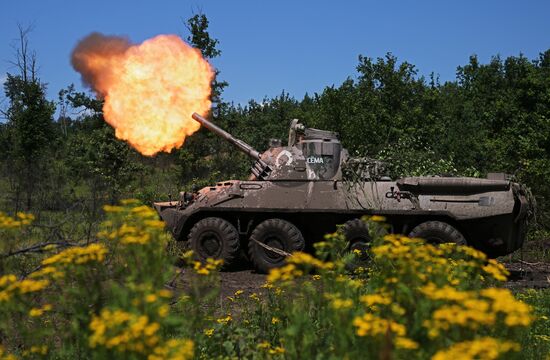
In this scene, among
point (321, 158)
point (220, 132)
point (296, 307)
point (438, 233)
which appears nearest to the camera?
point (296, 307)

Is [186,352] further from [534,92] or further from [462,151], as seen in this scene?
[534,92]

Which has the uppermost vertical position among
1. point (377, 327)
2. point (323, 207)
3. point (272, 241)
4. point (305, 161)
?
point (305, 161)

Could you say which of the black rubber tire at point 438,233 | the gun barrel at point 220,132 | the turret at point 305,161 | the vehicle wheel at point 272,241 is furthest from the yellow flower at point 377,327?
the gun barrel at point 220,132

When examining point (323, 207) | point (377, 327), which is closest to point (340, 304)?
point (377, 327)

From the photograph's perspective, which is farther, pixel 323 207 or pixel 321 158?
pixel 321 158

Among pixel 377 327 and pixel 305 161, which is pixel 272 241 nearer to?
pixel 305 161

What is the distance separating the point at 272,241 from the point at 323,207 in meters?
1.38

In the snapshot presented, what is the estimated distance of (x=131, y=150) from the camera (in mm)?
25281

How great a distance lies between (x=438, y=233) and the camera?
11055 mm

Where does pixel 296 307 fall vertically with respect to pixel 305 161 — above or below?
below

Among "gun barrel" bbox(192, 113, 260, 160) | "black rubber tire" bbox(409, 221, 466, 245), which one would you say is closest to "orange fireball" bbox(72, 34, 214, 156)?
"gun barrel" bbox(192, 113, 260, 160)

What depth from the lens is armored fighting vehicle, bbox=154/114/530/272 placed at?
11.1 m

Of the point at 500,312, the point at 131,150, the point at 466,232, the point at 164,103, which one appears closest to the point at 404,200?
the point at 466,232

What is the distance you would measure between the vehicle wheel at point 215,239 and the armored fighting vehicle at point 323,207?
0.07 feet
